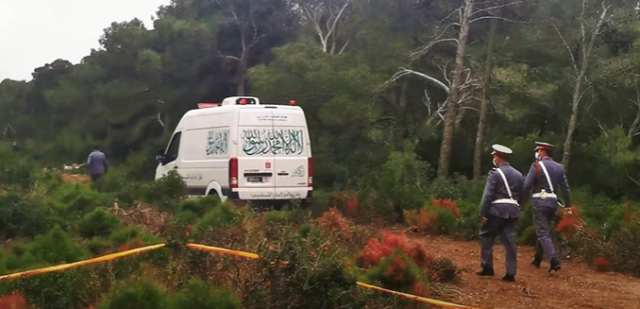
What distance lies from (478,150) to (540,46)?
136 inches

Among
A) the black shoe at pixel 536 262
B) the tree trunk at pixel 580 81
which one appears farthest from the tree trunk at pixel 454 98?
the black shoe at pixel 536 262

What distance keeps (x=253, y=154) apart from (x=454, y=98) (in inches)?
345

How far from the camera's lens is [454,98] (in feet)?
72.8

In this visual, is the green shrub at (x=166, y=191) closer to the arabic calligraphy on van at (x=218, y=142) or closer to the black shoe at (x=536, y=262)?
the arabic calligraphy on van at (x=218, y=142)

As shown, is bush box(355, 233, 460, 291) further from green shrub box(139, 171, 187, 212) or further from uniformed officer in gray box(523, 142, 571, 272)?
green shrub box(139, 171, 187, 212)

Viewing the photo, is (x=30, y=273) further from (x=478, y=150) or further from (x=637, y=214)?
(x=478, y=150)

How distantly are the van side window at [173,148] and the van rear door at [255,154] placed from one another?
2619mm

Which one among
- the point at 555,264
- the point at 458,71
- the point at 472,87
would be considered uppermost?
the point at 458,71

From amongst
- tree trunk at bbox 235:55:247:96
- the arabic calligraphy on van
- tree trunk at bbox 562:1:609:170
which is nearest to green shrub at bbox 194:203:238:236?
the arabic calligraphy on van

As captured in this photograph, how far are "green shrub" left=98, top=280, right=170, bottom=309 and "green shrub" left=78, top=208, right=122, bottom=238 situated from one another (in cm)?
364

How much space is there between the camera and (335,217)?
11961 millimetres

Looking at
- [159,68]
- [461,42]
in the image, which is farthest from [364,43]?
[159,68]

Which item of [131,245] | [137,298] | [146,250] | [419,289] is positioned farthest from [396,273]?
[131,245]

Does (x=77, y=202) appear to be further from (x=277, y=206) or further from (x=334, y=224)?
(x=277, y=206)
